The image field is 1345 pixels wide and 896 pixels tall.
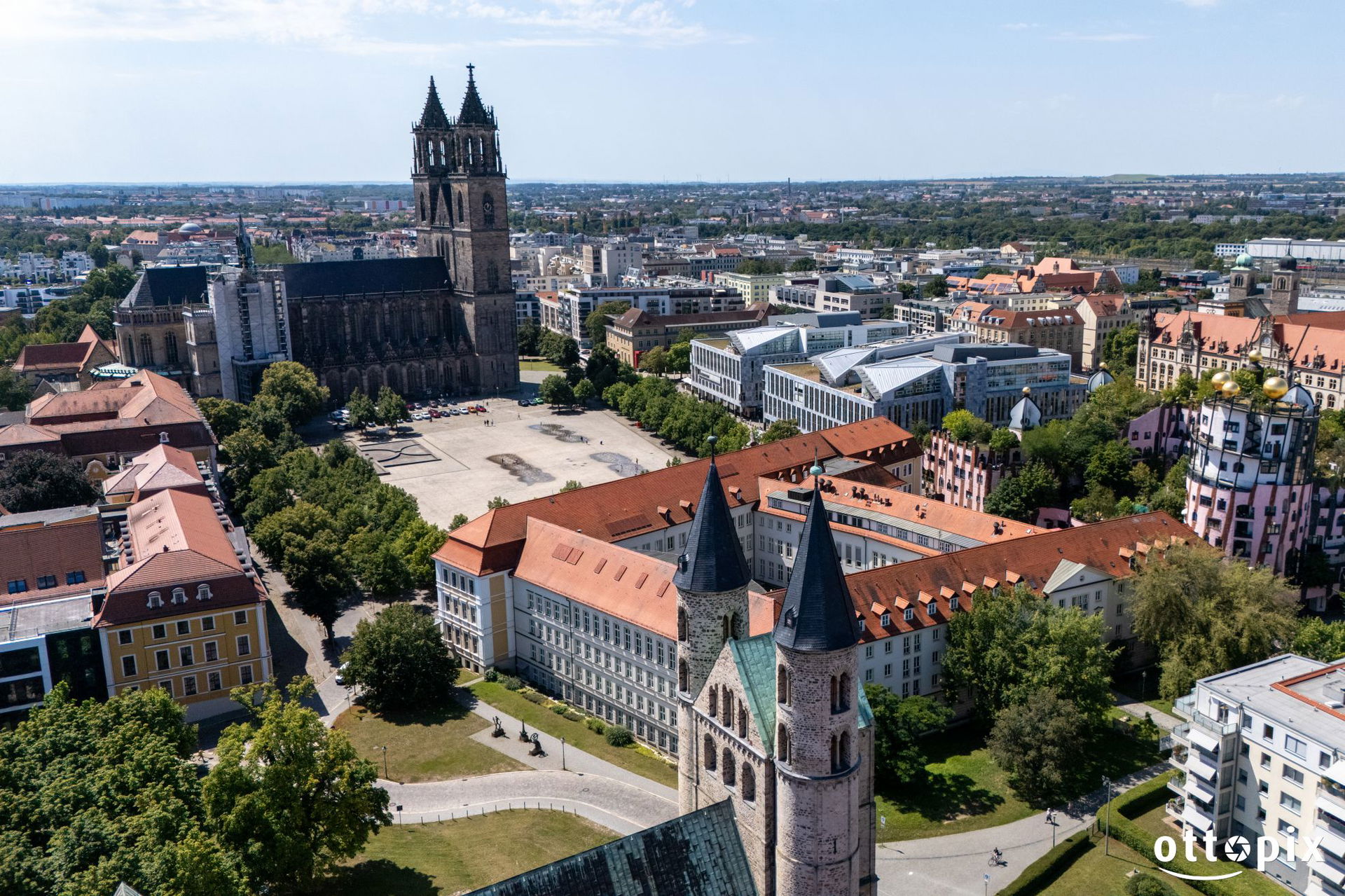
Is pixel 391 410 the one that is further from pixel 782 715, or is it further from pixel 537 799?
pixel 782 715

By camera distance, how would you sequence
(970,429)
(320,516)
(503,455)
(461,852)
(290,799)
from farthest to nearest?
→ (503,455)
(970,429)
(320,516)
(461,852)
(290,799)

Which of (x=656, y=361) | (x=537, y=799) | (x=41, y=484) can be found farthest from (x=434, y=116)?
(x=537, y=799)

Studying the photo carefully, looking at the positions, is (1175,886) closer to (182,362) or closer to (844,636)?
(844,636)

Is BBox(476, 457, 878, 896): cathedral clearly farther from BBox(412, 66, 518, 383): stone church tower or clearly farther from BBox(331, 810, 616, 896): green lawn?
BBox(412, 66, 518, 383): stone church tower

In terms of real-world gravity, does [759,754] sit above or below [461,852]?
above

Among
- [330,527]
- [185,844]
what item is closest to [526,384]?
[330,527]

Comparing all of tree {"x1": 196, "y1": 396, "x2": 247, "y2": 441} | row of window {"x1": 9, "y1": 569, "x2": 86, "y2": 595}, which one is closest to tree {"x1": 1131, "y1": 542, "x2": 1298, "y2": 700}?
row of window {"x1": 9, "y1": 569, "x2": 86, "y2": 595}
